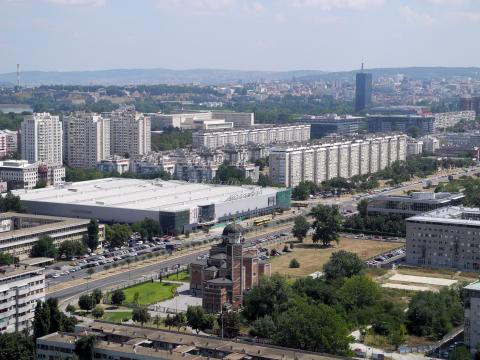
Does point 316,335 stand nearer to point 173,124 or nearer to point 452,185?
point 452,185

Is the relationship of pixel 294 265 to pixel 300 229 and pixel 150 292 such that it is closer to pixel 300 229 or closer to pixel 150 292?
pixel 300 229

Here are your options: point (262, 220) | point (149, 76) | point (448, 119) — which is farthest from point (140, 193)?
point (149, 76)

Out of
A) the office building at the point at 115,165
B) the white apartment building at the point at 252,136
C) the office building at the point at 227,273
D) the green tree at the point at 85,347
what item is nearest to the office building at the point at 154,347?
the green tree at the point at 85,347

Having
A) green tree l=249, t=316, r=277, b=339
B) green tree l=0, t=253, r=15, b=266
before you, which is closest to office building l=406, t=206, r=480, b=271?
green tree l=249, t=316, r=277, b=339

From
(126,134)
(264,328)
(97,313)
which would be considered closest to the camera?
(264,328)

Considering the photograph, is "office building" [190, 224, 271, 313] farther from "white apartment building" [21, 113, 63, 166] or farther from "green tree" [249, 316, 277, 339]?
"white apartment building" [21, 113, 63, 166]

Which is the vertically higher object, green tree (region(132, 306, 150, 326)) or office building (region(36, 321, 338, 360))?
office building (region(36, 321, 338, 360))
